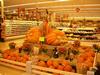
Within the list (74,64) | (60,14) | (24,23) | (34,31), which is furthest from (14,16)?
(74,64)

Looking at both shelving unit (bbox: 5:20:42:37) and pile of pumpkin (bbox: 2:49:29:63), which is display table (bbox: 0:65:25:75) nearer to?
pile of pumpkin (bbox: 2:49:29:63)

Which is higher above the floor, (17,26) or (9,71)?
(17,26)

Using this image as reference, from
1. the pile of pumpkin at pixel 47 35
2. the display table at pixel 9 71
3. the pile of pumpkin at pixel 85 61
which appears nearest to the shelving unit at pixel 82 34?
the pile of pumpkin at pixel 47 35

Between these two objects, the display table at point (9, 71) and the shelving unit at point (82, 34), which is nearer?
the display table at point (9, 71)

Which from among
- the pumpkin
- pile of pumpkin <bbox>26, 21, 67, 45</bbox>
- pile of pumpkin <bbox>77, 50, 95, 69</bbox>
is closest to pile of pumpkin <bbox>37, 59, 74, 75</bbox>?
pile of pumpkin <bbox>77, 50, 95, 69</bbox>

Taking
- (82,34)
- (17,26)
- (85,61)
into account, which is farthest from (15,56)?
(17,26)

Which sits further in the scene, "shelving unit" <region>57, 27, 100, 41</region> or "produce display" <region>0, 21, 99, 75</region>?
"shelving unit" <region>57, 27, 100, 41</region>

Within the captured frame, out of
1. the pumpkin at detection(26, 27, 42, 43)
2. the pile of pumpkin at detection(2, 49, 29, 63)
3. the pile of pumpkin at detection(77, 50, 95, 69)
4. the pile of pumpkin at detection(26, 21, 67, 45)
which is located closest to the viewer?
the pile of pumpkin at detection(77, 50, 95, 69)

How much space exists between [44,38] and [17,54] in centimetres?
75

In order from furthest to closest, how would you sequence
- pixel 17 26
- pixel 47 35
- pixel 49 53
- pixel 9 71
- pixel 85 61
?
1. pixel 17 26
2. pixel 47 35
3. pixel 49 53
4. pixel 9 71
5. pixel 85 61

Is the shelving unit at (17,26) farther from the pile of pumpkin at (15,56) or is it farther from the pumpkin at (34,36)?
the pile of pumpkin at (15,56)

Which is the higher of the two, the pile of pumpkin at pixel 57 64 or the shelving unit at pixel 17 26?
the shelving unit at pixel 17 26

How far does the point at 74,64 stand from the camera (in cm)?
370

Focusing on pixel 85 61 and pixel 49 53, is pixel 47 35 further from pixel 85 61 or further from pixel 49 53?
pixel 85 61
